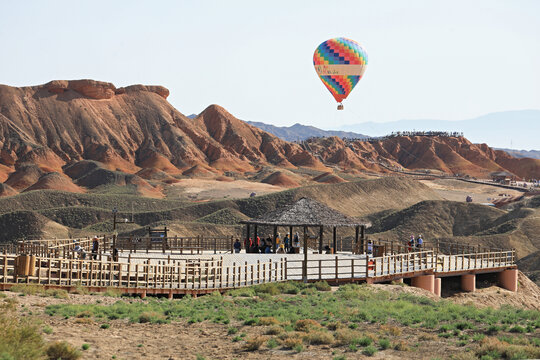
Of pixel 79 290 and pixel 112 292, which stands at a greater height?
pixel 79 290

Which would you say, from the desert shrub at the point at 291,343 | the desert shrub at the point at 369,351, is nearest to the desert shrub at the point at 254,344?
the desert shrub at the point at 291,343

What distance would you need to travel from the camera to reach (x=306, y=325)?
63.7 ft

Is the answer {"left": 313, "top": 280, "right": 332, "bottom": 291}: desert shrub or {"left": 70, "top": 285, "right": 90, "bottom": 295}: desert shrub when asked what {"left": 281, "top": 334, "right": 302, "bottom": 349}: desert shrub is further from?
{"left": 313, "top": 280, "right": 332, "bottom": 291}: desert shrub

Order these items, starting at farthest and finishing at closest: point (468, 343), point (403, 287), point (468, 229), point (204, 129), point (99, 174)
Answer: point (204, 129) < point (99, 174) < point (468, 229) < point (403, 287) < point (468, 343)

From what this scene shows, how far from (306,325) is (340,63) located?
4352 centimetres

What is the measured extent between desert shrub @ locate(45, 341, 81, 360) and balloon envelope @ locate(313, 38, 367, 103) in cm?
4815

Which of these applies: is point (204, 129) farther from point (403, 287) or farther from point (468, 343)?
point (468, 343)

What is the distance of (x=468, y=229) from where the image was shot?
73.3 metres

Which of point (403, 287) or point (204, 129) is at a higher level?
point (204, 129)

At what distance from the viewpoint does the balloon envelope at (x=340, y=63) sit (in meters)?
60.3

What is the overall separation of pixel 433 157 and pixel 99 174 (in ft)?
340

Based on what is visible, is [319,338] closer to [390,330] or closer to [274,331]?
[274,331]

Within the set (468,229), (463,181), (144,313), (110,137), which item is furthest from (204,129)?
(144,313)

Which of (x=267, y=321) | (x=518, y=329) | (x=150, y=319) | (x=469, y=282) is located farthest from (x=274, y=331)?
(x=469, y=282)
